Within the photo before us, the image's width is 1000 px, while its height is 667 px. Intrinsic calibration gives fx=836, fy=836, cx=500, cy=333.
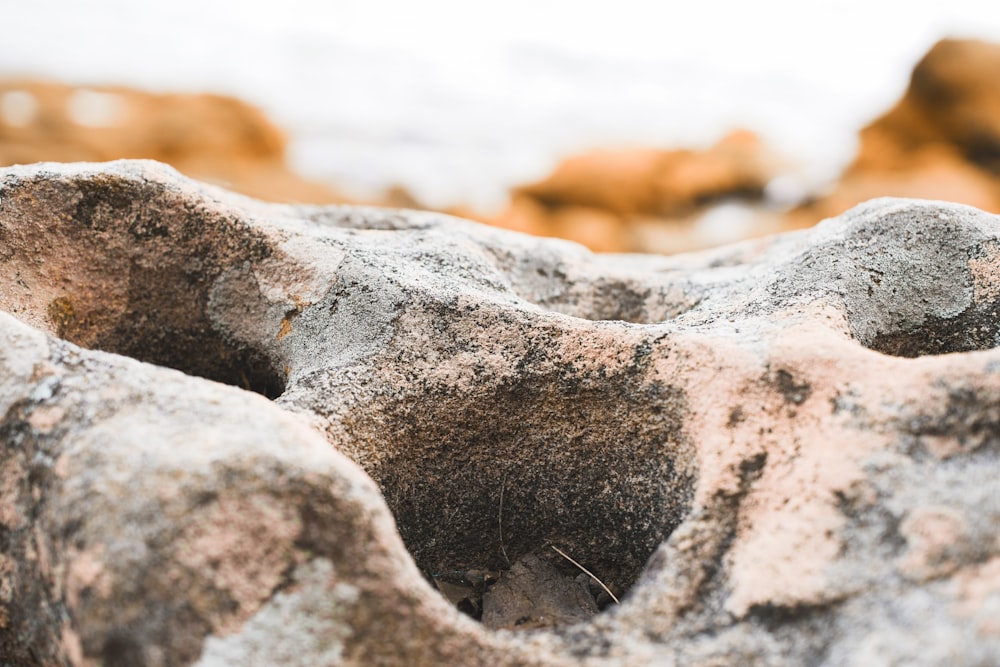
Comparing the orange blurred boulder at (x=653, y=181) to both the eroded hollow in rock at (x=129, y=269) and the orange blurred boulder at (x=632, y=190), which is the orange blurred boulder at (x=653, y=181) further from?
the eroded hollow in rock at (x=129, y=269)

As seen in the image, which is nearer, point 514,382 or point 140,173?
point 514,382

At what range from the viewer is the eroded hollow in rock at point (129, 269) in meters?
0.85

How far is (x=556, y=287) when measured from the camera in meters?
1.09

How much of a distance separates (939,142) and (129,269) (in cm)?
339

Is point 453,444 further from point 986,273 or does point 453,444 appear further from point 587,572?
point 986,273

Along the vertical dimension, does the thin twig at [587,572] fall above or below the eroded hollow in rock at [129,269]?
below

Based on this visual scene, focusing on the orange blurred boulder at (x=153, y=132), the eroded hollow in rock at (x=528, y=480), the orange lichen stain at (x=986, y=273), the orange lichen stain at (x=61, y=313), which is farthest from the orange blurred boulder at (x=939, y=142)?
the orange lichen stain at (x=61, y=313)

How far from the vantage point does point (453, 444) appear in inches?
29.7

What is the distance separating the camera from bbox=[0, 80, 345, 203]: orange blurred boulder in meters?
2.85

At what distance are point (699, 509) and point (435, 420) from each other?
9.7 inches

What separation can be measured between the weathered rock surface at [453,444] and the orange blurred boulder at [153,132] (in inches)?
76.8

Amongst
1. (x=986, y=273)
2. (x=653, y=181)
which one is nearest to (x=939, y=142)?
(x=653, y=181)

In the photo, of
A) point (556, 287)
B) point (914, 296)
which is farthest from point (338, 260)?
point (914, 296)

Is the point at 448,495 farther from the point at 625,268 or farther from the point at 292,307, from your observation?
the point at 625,268
